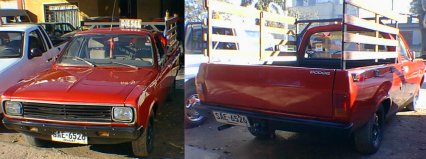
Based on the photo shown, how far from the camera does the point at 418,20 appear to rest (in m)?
2.47

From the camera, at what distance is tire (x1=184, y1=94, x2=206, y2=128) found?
2889 millimetres

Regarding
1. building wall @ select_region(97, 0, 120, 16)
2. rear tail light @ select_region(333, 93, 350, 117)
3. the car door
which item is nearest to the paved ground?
rear tail light @ select_region(333, 93, 350, 117)

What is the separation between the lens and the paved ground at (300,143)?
2.50 metres

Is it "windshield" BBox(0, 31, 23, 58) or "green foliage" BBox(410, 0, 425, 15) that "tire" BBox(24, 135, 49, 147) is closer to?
"windshield" BBox(0, 31, 23, 58)

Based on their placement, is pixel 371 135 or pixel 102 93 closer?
pixel 371 135

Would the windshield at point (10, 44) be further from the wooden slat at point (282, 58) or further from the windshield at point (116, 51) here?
the wooden slat at point (282, 58)

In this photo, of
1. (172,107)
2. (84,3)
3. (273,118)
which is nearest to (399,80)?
(273,118)

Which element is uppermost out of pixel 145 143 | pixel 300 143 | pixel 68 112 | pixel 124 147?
pixel 68 112

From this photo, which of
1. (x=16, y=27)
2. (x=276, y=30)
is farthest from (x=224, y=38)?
(x=16, y=27)

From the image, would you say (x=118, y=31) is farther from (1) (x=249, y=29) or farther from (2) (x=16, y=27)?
(1) (x=249, y=29)

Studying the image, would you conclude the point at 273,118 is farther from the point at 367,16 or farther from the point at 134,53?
the point at 134,53

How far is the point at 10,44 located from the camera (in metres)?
5.19

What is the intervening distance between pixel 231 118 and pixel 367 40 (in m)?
1.05

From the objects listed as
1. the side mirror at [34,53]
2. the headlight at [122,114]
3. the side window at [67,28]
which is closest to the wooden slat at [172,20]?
the headlight at [122,114]
